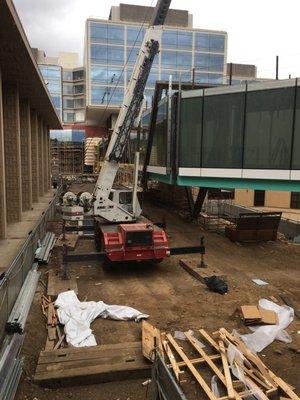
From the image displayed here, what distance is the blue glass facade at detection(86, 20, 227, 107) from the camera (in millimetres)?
75188

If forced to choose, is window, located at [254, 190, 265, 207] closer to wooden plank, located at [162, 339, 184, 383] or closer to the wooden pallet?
wooden plank, located at [162, 339, 184, 383]

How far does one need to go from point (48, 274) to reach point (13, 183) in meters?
8.69

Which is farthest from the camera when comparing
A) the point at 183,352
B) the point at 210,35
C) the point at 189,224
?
the point at 210,35

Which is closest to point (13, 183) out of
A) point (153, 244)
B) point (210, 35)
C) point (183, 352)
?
point (153, 244)

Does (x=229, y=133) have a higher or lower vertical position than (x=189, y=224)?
higher

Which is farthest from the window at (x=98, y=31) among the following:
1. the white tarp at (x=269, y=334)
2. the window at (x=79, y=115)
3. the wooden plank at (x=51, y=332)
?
the wooden plank at (x=51, y=332)

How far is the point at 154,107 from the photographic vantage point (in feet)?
90.3

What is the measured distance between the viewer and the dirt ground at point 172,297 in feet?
25.2

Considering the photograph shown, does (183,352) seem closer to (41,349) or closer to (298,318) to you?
(41,349)

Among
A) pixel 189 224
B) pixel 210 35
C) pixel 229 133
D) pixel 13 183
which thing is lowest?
pixel 189 224

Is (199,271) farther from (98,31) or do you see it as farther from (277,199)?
(98,31)

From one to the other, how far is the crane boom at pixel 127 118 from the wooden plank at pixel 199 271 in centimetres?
375

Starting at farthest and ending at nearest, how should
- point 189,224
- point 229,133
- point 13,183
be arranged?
point 189,224
point 13,183
point 229,133

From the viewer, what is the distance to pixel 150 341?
861 centimetres
